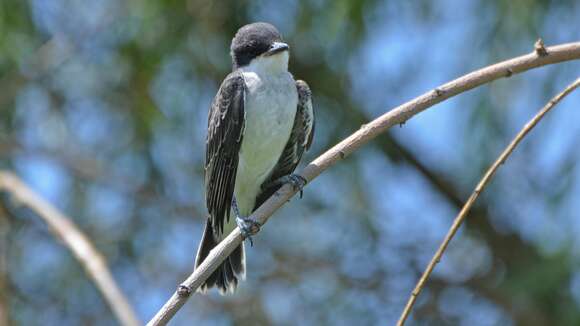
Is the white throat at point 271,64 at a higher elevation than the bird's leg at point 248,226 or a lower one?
higher

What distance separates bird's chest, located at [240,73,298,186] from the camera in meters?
4.39

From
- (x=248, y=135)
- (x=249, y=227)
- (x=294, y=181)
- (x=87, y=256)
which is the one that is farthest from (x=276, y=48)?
(x=87, y=256)

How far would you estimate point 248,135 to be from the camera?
444 centimetres

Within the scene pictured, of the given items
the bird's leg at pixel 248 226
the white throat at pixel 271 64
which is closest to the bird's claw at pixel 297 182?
the bird's leg at pixel 248 226

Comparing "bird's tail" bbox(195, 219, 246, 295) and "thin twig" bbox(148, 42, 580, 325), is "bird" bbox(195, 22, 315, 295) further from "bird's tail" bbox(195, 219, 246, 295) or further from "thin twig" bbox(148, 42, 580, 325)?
"thin twig" bbox(148, 42, 580, 325)

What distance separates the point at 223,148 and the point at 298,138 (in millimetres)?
376

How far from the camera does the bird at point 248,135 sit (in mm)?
4352

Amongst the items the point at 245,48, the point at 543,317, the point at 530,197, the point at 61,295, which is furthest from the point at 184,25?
the point at 543,317

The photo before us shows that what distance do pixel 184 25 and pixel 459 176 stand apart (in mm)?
2252

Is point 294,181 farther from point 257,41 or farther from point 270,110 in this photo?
point 257,41

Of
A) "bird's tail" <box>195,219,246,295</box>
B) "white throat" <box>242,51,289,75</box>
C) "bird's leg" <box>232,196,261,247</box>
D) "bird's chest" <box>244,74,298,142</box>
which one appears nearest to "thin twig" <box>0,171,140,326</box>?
"bird's tail" <box>195,219,246,295</box>

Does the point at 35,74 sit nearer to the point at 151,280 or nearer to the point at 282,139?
the point at 151,280

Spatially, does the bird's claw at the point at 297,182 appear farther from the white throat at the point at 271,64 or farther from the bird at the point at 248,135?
the white throat at the point at 271,64

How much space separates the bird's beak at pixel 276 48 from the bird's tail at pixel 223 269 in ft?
2.72
